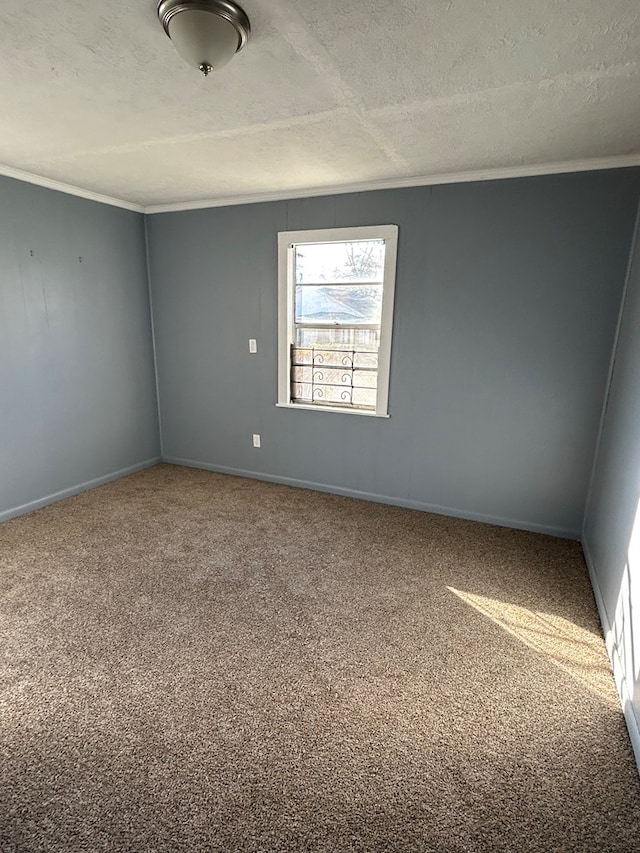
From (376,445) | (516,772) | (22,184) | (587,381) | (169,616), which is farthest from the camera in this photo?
(376,445)

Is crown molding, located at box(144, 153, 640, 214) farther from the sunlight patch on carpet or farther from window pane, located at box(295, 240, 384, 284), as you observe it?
the sunlight patch on carpet

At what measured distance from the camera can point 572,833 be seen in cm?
127

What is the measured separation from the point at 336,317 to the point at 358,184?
966mm

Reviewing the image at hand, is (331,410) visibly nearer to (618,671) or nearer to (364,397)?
(364,397)

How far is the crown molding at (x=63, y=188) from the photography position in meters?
2.90

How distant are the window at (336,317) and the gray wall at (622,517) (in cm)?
149

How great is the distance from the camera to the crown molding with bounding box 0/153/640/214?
8.30 ft

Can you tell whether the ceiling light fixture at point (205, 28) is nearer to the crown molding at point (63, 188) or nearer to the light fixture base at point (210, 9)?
the light fixture base at point (210, 9)

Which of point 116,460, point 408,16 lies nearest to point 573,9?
point 408,16

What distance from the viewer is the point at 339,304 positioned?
344cm

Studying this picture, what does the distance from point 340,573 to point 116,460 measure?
2595 mm

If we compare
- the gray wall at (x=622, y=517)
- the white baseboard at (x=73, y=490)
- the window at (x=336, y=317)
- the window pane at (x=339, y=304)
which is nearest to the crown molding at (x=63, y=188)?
the window at (x=336, y=317)

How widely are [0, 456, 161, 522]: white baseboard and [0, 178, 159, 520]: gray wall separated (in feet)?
0.04

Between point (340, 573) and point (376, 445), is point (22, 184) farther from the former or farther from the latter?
point (340, 573)
